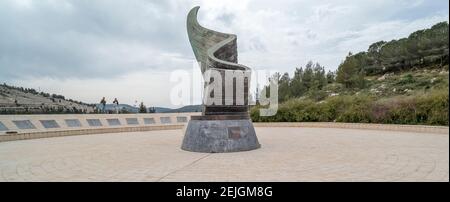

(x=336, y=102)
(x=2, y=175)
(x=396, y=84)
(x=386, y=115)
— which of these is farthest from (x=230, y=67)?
(x=396, y=84)

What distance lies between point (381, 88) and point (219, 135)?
74.3 feet

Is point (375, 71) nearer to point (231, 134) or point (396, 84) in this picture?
point (396, 84)

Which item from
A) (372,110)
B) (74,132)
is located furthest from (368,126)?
(74,132)

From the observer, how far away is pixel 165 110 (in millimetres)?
17547

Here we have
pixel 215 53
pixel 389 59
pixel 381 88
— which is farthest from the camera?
pixel 389 59

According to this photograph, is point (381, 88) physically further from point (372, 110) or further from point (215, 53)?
point (215, 53)

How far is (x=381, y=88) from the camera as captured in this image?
86.2 ft

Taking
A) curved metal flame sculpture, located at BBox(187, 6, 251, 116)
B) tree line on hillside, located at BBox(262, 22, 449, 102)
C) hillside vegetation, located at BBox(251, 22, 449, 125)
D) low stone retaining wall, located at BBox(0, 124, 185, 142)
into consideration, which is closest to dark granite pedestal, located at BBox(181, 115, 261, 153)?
curved metal flame sculpture, located at BBox(187, 6, 251, 116)

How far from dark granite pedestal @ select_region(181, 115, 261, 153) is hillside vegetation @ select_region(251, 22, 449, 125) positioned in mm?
4064

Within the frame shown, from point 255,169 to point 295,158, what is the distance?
137 cm

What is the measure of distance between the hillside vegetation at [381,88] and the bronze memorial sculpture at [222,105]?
4105mm

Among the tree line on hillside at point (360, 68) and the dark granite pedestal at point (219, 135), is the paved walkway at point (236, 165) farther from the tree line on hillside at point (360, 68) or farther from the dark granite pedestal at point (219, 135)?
the tree line on hillside at point (360, 68)

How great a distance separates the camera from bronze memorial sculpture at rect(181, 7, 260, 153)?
24.7ft

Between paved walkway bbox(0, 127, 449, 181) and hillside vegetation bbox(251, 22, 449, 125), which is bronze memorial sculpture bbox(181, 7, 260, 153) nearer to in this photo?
paved walkway bbox(0, 127, 449, 181)
